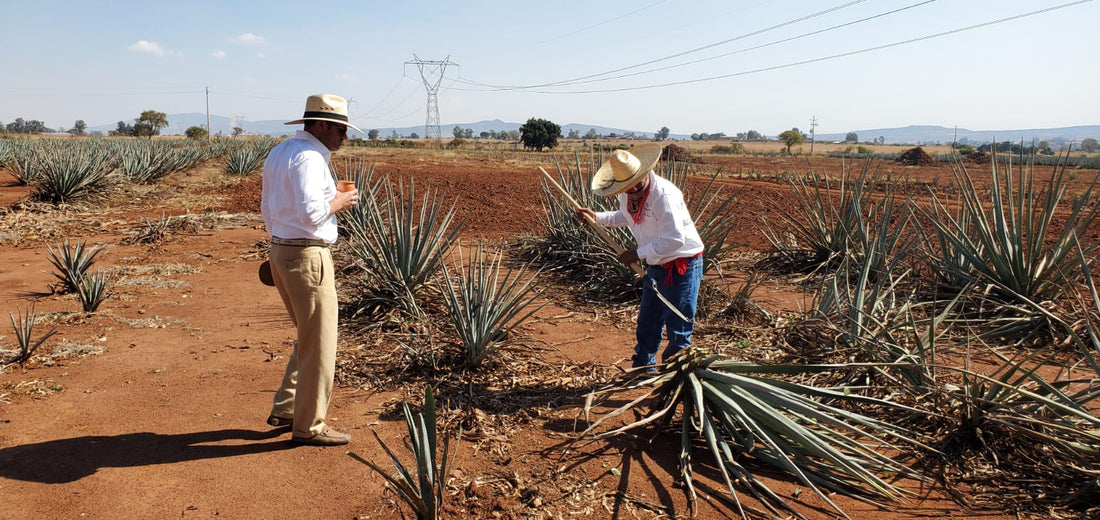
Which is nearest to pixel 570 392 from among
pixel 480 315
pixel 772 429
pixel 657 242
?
pixel 480 315

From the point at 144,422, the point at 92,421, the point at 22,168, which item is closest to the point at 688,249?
the point at 144,422

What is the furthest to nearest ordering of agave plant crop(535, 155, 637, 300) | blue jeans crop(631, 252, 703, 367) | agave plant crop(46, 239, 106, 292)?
agave plant crop(535, 155, 637, 300)
agave plant crop(46, 239, 106, 292)
blue jeans crop(631, 252, 703, 367)

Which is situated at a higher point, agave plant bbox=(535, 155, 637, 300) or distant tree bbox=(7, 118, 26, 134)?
distant tree bbox=(7, 118, 26, 134)

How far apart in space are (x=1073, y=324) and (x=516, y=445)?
4334 millimetres

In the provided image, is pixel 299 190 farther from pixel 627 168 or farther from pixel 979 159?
pixel 979 159

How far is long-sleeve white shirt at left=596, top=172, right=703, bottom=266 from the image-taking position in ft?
12.6

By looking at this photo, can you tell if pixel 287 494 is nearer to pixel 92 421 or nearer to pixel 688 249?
pixel 92 421

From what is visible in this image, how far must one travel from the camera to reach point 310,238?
3.22m

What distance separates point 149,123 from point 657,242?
87.1 metres

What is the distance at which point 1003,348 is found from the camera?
4891 millimetres

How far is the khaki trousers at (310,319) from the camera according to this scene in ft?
10.6

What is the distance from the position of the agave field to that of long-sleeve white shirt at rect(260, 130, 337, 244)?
0.97 m

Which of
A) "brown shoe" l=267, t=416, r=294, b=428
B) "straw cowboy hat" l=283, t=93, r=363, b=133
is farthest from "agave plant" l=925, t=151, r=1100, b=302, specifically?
"brown shoe" l=267, t=416, r=294, b=428

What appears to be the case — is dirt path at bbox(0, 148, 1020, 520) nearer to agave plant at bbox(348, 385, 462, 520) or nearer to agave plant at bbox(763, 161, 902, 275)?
agave plant at bbox(348, 385, 462, 520)
